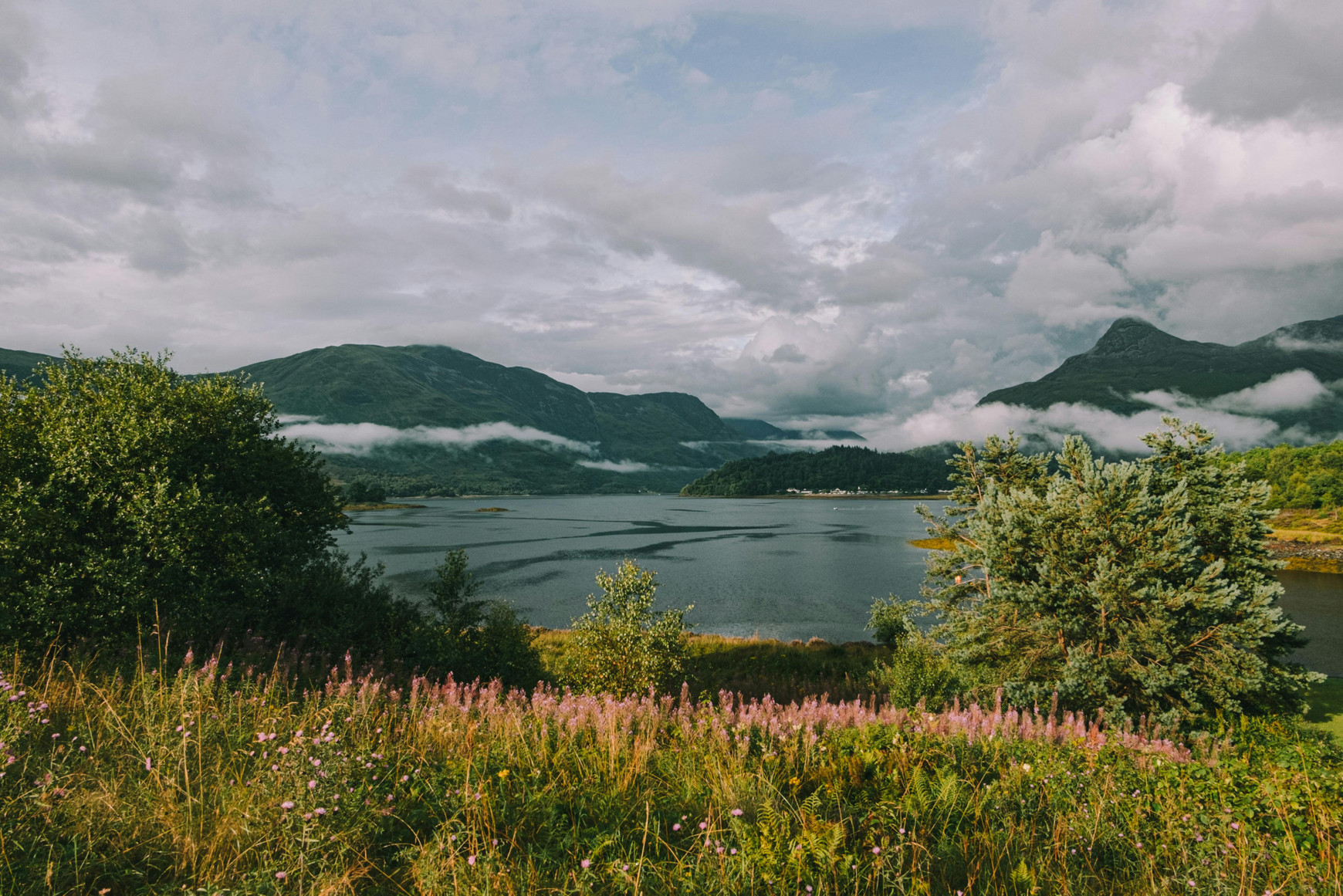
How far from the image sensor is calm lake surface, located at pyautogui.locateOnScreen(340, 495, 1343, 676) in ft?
179

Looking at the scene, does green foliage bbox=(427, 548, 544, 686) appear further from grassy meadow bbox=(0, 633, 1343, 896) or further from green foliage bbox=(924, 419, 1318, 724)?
green foliage bbox=(924, 419, 1318, 724)

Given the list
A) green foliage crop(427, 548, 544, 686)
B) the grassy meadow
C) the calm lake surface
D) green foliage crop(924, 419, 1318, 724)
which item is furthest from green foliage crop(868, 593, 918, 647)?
the grassy meadow

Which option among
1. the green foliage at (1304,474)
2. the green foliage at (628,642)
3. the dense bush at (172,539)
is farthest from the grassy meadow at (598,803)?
the green foliage at (1304,474)

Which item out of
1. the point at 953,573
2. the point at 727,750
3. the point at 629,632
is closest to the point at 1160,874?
the point at 727,750

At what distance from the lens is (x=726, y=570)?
8494 cm

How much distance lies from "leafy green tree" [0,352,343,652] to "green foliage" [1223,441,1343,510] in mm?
161353

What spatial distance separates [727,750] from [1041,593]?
13.0 meters

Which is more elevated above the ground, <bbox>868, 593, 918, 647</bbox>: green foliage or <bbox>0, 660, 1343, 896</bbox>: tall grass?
<bbox>0, 660, 1343, 896</bbox>: tall grass

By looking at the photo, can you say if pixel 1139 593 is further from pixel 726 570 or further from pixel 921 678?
pixel 726 570

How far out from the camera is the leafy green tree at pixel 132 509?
45.8 feet

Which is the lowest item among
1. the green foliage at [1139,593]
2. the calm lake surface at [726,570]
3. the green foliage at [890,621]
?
the calm lake surface at [726,570]

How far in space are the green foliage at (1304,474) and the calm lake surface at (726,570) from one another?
7802 centimetres

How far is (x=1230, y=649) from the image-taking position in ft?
46.1

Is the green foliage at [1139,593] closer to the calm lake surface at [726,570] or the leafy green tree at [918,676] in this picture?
the leafy green tree at [918,676]
